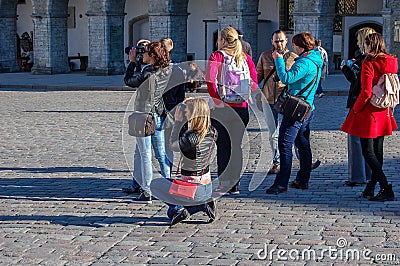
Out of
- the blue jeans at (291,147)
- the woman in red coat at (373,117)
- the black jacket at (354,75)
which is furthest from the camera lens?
the black jacket at (354,75)

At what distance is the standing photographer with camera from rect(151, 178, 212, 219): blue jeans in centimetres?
93

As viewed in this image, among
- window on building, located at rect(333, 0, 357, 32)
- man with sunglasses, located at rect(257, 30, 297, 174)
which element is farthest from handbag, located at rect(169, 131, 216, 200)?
window on building, located at rect(333, 0, 357, 32)

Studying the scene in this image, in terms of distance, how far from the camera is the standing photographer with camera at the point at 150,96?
8.52m

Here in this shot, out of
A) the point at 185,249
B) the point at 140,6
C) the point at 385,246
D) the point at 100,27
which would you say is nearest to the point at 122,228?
the point at 185,249

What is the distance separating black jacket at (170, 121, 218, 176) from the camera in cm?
748

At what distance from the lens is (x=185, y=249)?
688cm

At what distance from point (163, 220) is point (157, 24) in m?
22.5

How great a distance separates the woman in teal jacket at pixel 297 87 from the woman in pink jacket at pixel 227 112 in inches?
16.2

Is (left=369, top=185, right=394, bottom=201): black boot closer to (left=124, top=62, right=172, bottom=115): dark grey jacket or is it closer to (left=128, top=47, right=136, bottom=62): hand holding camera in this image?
(left=124, top=62, right=172, bottom=115): dark grey jacket

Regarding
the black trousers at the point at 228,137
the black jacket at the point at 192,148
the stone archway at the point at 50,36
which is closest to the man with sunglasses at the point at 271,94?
the black trousers at the point at 228,137

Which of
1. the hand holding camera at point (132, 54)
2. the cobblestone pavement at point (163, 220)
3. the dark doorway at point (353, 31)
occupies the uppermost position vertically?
the dark doorway at point (353, 31)

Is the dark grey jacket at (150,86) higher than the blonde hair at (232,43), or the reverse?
the blonde hair at (232,43)

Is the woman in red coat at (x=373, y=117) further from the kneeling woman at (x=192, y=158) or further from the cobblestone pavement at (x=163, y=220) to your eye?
the kneeling woman at (x=192, y=158)

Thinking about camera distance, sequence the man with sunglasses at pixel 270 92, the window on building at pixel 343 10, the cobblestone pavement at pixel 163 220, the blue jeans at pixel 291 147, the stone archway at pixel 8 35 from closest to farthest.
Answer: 1. the cobblestone pavement at pixel 163 220
2. the blue jeans at pixel 291 147
3. the man with sunglasses at pixel 270 92
4. the window on building at pixel 343 10
5. the stone archway at pixel 8 35
